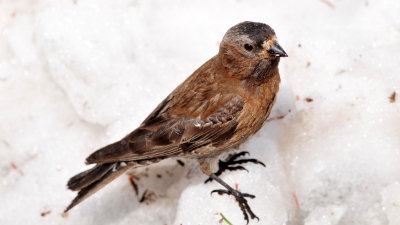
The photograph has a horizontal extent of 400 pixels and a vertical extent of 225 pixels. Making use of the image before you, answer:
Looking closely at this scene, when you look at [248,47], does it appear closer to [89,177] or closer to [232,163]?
[232,163]

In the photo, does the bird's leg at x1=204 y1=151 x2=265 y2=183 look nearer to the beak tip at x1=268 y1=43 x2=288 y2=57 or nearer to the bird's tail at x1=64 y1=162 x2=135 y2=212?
the bird's tail at x1=64 y1=162 x2=135 y2=212

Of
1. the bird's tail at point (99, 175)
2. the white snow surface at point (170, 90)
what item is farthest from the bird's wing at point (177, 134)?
the white snow surface at point (170, 90)

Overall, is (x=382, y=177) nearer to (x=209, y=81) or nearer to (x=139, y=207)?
(x=209, y=81)

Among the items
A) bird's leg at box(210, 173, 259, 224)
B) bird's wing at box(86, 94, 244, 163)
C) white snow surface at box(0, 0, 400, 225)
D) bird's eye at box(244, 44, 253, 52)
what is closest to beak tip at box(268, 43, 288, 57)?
Result: bird's eye at box(244, 44, 253, 52)

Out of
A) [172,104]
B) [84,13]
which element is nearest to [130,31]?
[84,13]

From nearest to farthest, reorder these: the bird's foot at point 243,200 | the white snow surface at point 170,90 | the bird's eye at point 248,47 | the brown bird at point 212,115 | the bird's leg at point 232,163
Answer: the bird's eye at point 248,47
the brown bird at point 212,115
the bird's foot at point 243,200
the white snow surface at point 170,90
the bird's leg at point 232,163

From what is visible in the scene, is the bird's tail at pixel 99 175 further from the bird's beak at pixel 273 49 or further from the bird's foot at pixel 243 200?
the bird's beak at pixel 273 49
